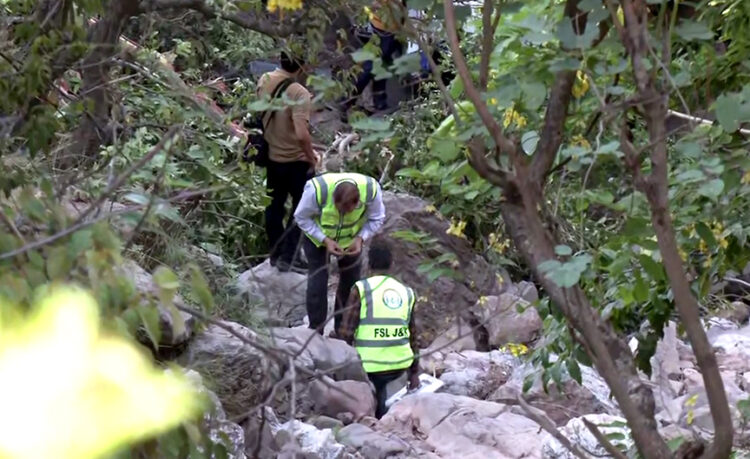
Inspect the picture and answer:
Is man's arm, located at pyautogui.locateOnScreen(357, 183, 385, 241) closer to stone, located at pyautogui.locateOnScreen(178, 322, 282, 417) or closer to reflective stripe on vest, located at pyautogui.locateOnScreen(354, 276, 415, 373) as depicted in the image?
reflective stripe on vest, located at pyautogui.locateOnScreen(354, 276, 415, 373)

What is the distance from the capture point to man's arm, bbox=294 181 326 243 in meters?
7.75

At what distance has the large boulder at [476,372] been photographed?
7.81 m

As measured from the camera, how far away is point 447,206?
3.15 meters

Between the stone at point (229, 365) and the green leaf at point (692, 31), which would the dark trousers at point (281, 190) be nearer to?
the stone at point (229, 365)

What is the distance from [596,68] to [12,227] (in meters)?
1.17

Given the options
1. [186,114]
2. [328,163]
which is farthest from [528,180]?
[328,163]

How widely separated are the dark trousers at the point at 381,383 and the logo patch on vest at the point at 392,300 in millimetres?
415

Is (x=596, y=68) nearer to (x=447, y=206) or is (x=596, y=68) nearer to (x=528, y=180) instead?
(x=528, y=180)

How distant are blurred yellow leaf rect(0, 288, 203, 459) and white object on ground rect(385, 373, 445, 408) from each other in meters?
5.31

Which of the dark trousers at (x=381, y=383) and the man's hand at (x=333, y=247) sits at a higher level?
the man's hand at (x=333, y=247)

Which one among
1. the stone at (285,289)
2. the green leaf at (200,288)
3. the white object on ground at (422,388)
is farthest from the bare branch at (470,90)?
the stone at (285,289)

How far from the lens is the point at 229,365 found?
6.02 meters

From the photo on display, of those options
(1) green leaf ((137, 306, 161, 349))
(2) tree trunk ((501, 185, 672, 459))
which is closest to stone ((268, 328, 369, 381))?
(2) tree trunk ((501, 185, 672, 459))

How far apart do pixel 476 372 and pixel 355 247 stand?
113cm
